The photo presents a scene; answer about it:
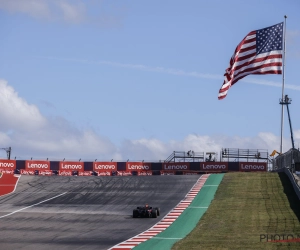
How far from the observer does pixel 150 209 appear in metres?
40.3

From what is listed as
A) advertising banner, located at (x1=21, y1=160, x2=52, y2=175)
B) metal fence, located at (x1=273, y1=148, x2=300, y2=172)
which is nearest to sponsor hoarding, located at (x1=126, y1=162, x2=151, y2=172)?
advertising banner, located at (x1=21, y1=160, x2=52, y2=175)

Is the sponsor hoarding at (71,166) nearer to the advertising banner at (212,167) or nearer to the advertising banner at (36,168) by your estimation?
the advertising banner at (36,168)

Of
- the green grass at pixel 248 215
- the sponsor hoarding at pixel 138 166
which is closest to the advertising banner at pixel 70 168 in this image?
the sponsor hoarding at pixel 138 166

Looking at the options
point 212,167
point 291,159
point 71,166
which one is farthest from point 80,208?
point 212,167

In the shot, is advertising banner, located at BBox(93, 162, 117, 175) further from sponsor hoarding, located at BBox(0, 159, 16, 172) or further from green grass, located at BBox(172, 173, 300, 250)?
green grass, located at BBox(172, 173, 300, 250)

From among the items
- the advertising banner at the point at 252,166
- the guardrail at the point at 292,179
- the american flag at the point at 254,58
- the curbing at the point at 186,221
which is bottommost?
the curbing at the point at 186,221

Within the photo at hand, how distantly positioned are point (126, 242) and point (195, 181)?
25.5m

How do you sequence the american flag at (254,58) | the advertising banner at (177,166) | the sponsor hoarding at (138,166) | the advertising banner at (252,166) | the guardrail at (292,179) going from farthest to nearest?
the advertising banner at (252,166)
the advertising banner at (177,166)
the sponsor hoarding at (138,166)
the guardrail at (292,179)
the american flag at (254,58)

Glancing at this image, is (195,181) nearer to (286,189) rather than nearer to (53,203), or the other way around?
(286,189)

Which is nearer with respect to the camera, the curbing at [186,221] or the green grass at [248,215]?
the green grass at [248,215]

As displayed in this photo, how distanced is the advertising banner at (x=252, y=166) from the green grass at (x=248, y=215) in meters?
18.5

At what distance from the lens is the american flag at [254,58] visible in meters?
42.1

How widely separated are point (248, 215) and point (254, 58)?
35.0 ft

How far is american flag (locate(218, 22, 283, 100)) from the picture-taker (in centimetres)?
4209
